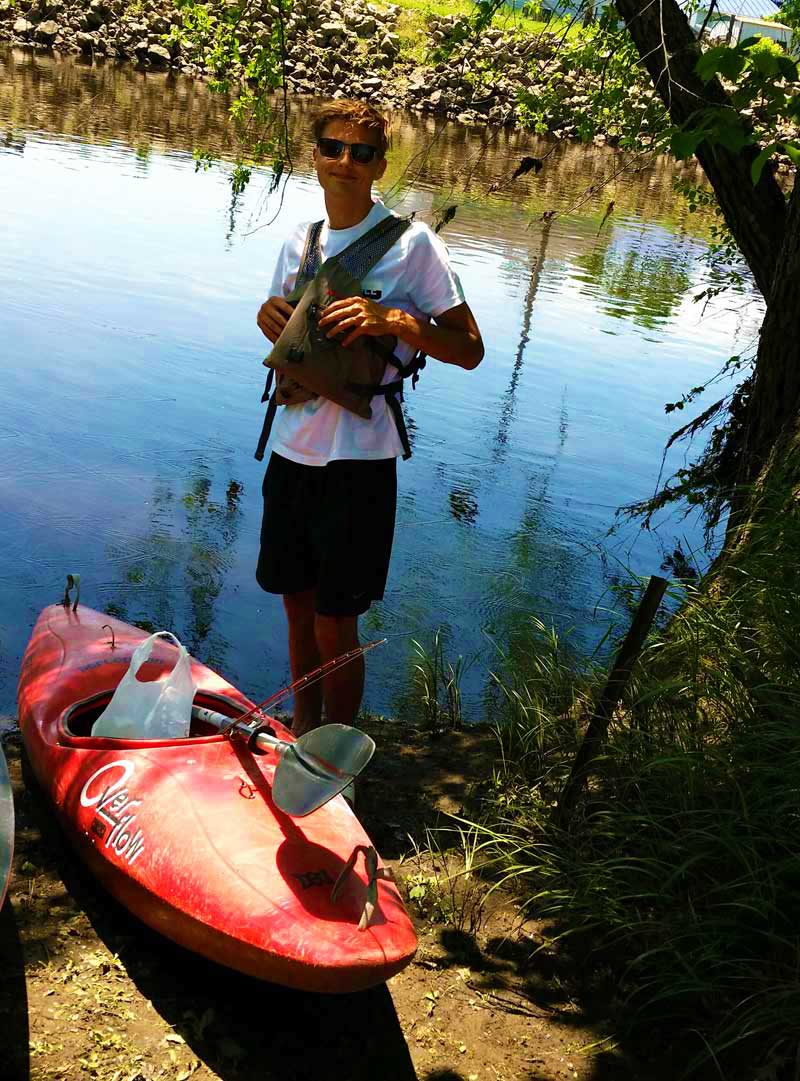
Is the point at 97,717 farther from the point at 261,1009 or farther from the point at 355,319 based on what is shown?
the point at 355,319

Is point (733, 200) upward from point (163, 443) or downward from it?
upward

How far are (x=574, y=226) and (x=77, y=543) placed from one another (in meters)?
14.1

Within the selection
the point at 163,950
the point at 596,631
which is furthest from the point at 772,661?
the point at 596,631

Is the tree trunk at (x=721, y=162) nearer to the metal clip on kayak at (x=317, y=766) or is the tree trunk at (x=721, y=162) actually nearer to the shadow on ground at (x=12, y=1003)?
the metal clip on kayak at (x=317, y=766)

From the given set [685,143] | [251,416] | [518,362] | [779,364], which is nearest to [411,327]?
[685,143]

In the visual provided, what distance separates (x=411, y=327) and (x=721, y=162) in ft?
8.41

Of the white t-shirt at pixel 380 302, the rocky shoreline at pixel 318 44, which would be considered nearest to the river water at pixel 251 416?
the white t-shirt at pixel 380 302

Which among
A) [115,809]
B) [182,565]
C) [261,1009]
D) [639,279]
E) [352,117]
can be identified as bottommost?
[182,565]

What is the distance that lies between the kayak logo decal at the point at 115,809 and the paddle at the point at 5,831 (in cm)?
38

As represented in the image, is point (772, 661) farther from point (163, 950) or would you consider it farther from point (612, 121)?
point (612, 121)

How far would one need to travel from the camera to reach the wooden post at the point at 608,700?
10.4 ft

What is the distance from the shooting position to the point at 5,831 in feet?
8.48

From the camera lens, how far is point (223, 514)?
6367 mm

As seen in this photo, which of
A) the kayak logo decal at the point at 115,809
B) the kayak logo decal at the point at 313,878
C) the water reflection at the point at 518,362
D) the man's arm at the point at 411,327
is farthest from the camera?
the water reflection at the point at 518,362
